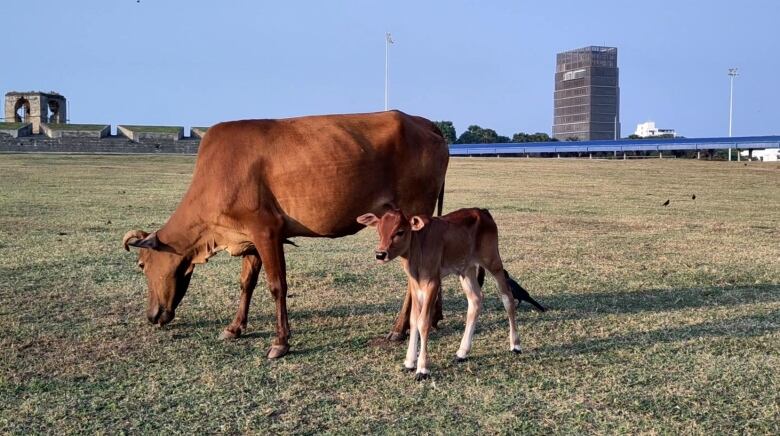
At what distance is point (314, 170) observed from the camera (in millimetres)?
7234

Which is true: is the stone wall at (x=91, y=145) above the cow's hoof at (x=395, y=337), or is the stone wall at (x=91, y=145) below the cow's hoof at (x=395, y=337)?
above

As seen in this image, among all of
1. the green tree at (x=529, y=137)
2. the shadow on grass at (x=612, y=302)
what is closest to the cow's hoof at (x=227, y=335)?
the shadow on grass at (x=612, y=302)

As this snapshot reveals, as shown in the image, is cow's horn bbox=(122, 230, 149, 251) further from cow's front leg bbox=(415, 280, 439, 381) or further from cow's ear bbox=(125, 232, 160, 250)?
cow's front leg bbox=(415, 280, 439, 381)

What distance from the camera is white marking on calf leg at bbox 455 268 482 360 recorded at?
6.36 metres

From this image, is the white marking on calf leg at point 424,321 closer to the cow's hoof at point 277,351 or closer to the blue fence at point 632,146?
the cow's hoof at point 277,351

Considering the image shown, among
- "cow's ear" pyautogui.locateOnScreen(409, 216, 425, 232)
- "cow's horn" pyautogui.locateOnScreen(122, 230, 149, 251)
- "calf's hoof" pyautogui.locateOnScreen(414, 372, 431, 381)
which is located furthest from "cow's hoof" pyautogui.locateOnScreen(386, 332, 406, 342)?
"cow's horn" pyautogui.locateOnScreen(122, 230, 149, 251)

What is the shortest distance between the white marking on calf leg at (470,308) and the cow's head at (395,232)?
904 millimetres

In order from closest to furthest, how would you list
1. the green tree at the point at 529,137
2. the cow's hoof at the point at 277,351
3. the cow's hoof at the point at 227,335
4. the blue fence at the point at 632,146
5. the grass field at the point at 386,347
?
the grass field at the point at 386,347
the cow's hoof at the point at 277,351
the cow's hoof at the point at 227,335
the blue fence at the point at 632,146
the green tree at the point at 529,137

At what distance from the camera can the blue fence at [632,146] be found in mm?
65650

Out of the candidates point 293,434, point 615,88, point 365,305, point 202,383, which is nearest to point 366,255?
point 365,305

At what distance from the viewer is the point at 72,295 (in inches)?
355

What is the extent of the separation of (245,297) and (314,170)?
4.98 ft

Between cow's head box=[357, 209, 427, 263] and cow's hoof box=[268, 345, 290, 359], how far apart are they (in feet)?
4.75

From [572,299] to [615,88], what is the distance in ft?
607
